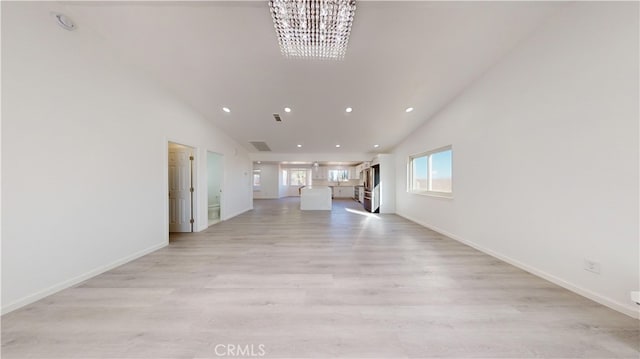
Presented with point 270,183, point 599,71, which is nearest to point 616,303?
point 599,71

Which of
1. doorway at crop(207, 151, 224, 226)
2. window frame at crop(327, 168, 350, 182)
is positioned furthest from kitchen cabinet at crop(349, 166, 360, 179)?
doorway at crop(207, 151, 224, 226)

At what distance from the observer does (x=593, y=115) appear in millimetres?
1876

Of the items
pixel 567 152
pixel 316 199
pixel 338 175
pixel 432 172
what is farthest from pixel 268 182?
pixel 567 152

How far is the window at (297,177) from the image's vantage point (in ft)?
43.2

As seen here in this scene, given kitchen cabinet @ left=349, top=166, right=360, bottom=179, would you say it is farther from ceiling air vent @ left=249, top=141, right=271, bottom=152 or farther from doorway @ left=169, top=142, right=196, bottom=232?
doorway @ left=169, top=142, right=196, bottom=232

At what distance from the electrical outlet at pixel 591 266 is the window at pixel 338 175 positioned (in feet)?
35.2

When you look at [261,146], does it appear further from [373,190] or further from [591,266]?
[591,266]

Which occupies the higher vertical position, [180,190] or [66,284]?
[180,190]

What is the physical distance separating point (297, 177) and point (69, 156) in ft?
36.6

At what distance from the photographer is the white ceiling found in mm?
2180

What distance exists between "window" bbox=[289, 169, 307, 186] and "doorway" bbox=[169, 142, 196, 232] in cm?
871

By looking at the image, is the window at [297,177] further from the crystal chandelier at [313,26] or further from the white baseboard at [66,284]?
the crystal chandelier at [313,26]

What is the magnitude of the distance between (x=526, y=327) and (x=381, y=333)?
1.14 m

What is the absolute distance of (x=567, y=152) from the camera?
6.75 feet
